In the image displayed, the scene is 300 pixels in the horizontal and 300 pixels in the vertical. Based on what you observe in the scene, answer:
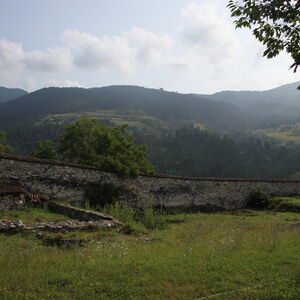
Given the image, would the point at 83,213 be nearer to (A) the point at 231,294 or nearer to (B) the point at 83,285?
(B) the point at 83,285

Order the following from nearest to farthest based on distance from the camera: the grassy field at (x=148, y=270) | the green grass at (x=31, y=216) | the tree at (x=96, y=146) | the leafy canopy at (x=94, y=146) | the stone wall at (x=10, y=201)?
1. the grassy field at (x=148, y=270)
2. the green grass at (x=31, y=216)
3. the stone wall at (x=10, y=201)
4. the tree at (x=96, y=146)
5. the leafy canopy at (x=94, y=146)

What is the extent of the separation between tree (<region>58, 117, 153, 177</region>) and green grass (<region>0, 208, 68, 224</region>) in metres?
7.95

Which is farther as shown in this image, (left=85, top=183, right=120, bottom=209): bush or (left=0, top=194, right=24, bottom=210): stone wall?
(left=85, top=183, right=120, bottom=209): bush

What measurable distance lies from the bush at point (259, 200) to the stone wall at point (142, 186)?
0.49 metres

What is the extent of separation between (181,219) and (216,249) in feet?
36.3

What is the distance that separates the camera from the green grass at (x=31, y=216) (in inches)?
544

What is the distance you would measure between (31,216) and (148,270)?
29.3 ft

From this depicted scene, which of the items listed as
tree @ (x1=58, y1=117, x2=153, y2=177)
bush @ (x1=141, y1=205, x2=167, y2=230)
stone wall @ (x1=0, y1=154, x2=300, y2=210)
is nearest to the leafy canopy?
tree @ (x1=58, y1=117, x2=153, y2=177)

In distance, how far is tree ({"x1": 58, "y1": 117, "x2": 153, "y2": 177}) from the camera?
27.6 m

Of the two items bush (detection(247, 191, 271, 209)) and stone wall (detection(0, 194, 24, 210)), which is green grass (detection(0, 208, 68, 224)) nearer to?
stone wall (detection(0, 194, 24, 210))

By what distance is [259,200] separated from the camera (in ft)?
95.0

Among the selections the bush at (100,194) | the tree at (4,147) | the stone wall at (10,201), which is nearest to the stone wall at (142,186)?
the bush at (100,194)

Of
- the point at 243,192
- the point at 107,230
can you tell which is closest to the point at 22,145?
the point at 243,192

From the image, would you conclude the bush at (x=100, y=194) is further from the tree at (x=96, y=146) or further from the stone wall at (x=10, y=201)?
the stone wall at (x=10, y=201)
